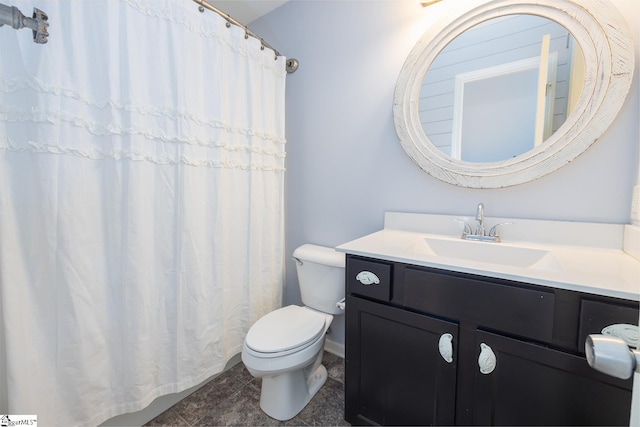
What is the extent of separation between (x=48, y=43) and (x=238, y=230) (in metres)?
1.03

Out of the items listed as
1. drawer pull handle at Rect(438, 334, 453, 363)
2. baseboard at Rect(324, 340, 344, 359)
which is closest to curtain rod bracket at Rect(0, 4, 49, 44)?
drawer pull handle at Rect(438, 334, 453, 363)

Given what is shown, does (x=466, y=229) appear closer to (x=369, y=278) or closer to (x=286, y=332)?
(x=369, y=278)

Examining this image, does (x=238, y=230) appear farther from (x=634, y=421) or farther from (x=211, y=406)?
(x=634, y=421)

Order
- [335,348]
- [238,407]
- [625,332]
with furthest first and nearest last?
[335,348], [238,407], [625,332]

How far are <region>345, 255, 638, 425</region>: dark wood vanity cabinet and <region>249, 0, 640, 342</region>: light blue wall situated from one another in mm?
571

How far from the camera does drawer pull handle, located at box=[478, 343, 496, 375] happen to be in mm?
832

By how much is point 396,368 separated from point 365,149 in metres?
1.14

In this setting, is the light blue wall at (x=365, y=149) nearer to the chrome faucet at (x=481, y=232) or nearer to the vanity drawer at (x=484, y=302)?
the chrome faucet at (x=481, y=232)

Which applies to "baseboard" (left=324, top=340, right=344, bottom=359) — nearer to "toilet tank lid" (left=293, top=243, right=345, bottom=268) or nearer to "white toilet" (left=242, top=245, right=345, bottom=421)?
"white toilet" (left=242, top=245, right=345, bottom=421)

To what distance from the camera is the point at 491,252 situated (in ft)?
3.69

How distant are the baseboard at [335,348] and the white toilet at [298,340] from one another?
0.21 meters

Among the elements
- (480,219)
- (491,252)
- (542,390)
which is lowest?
(542,390)

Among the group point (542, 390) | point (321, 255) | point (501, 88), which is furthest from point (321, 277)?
point (501, 88)

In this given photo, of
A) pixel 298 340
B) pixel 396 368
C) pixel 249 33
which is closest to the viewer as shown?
pixel 396 368
